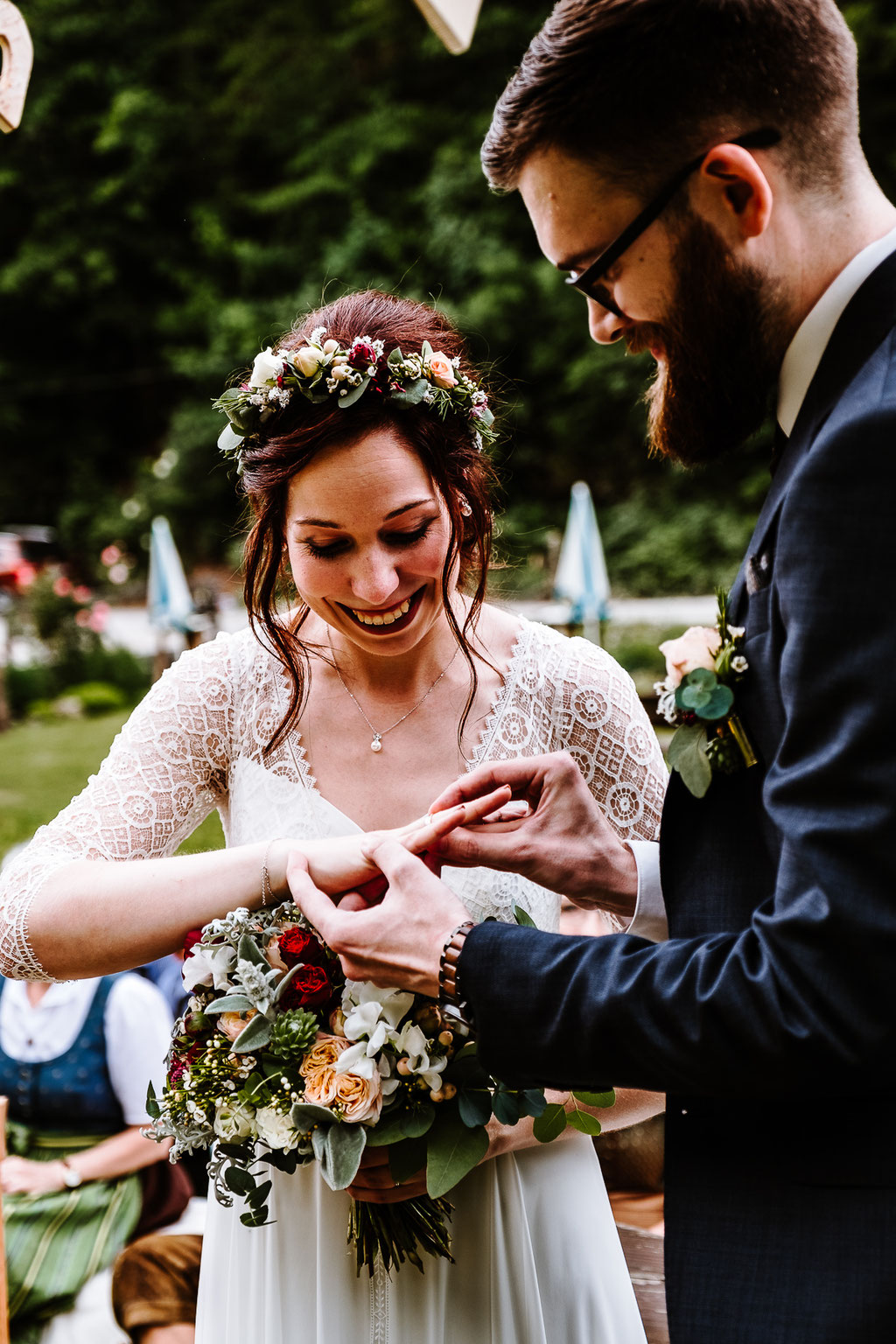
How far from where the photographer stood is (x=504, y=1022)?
1296 millimetres

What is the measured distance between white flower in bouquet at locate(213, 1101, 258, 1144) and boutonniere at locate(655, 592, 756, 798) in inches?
32.8

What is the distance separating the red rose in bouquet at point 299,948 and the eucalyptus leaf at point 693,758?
668mm

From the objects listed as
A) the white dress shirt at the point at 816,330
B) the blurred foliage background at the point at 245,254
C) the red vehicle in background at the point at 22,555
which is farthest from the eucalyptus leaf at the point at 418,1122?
the red vehicle in background at the point at 22,555

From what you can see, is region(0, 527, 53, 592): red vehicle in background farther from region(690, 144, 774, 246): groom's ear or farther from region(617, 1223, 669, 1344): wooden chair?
region(690, 144, 774, 246): groom's ear

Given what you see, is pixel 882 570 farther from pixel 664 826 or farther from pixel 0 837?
pixel 0 837

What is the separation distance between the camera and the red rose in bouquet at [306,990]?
5.51 ft

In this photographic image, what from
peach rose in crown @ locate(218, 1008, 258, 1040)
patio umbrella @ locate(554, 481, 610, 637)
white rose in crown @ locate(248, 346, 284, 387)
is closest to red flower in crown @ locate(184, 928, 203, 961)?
peach rose in crown @ locate(218, 1008, 258, 1040)

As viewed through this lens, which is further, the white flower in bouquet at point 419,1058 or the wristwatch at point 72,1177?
the wristwatch at point 72,1177

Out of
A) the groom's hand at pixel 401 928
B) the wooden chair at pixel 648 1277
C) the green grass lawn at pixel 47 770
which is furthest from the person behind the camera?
the green grass lawn at pixel 47 770

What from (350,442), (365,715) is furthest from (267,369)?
(365,715)

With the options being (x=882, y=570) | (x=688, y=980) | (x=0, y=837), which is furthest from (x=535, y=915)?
(x=0, y=837)

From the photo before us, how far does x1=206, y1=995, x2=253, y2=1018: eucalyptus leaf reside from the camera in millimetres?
1638

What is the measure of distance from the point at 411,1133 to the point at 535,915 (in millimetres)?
→ 543

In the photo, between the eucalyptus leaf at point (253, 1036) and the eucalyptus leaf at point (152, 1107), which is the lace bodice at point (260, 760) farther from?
the eucalyptus leaf at point (253, 1036)
